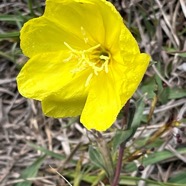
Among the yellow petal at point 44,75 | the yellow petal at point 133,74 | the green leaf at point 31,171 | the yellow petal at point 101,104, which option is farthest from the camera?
the green leaf at point 31,171

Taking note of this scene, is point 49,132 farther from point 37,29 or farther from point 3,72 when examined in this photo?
point 37,29

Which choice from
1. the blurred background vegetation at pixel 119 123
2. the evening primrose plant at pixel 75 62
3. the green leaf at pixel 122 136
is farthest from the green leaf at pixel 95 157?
the evening primrose plant at pixel 75 62

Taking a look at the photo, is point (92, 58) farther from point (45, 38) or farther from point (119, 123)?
point (119, 123)

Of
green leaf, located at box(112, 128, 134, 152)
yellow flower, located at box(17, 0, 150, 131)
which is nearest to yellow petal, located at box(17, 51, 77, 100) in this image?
yellow flower, located at box(17, 0, 150, 131)

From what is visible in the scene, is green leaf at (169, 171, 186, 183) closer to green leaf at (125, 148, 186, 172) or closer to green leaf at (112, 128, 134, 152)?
green leaf at (125, 148, 186, 172)

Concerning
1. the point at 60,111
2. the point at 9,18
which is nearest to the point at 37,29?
the point at 60,111

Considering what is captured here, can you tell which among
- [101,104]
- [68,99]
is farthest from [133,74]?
[68,99]

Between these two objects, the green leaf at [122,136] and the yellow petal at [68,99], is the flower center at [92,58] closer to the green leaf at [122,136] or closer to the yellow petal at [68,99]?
the yellow petal at [68,99]
